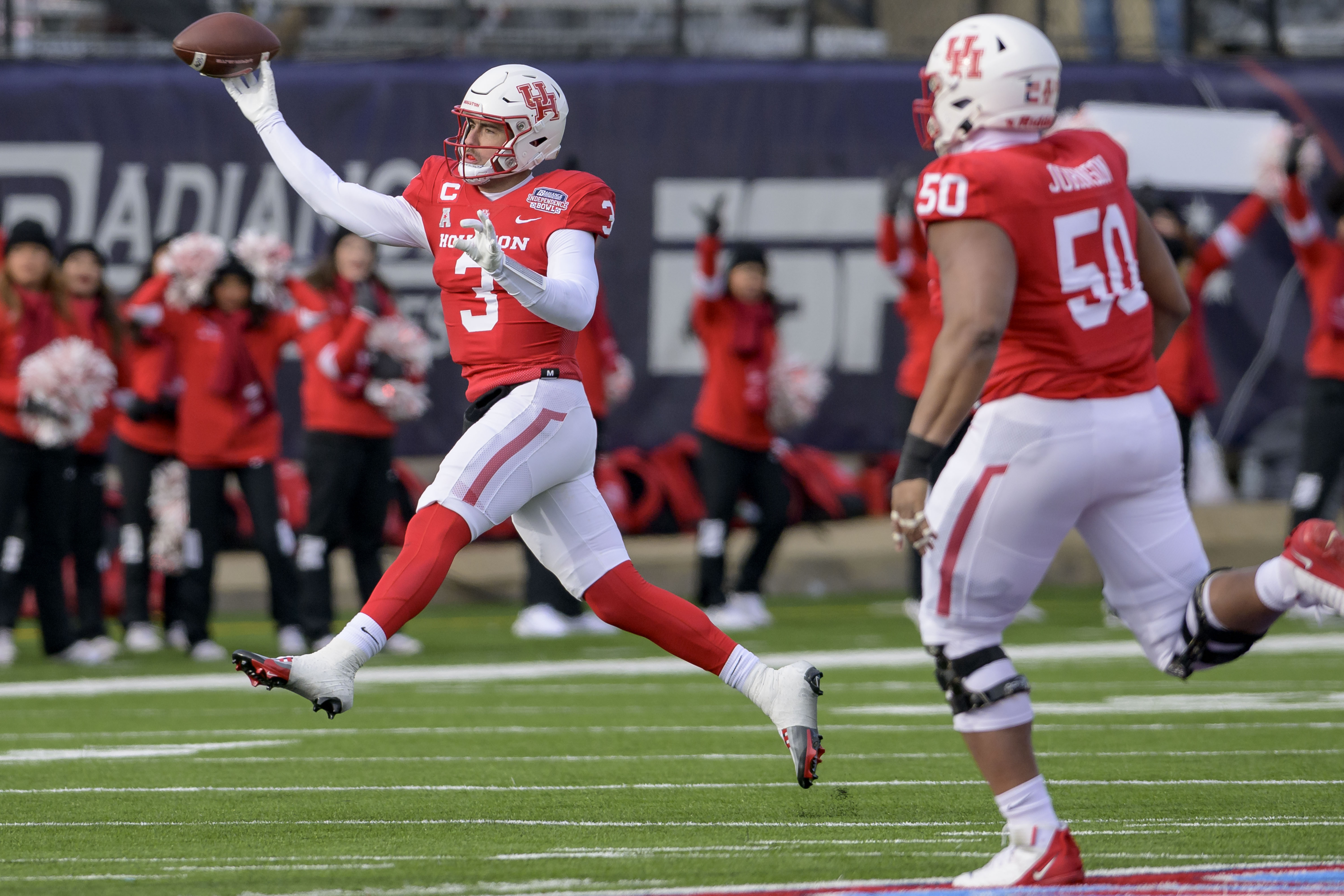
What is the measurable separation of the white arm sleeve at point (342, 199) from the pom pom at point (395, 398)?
3.68 metres

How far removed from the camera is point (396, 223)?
5078 mm

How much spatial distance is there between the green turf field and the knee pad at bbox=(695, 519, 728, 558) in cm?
232

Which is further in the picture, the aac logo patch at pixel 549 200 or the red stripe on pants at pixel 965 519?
the aac logo patch at pixel 549 200

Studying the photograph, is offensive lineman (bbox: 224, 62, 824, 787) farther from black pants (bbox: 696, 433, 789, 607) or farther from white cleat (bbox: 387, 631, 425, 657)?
black pants (bbox: 696, 433, 789, 607)

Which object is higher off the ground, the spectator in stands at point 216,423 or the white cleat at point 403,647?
the spectator in stands at point 216,423

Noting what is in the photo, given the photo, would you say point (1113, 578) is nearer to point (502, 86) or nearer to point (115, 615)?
point (502, 86)

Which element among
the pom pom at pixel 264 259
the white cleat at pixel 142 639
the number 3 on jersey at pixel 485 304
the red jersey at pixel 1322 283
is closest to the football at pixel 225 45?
the number 3 on jersey at pixel 485 304

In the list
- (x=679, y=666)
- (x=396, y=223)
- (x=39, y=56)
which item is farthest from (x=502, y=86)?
(x=39, y=56)

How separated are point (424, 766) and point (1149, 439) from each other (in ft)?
8.46

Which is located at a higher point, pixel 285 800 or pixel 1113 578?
pixel 1113 578

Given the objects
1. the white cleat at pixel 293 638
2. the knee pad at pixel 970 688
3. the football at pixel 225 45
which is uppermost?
the football at pixel 225 45

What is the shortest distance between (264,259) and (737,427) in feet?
9.00

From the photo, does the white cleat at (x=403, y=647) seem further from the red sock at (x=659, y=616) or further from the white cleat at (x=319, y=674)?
the white cleat at (x=319, y=674)

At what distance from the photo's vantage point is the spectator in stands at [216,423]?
899cm
